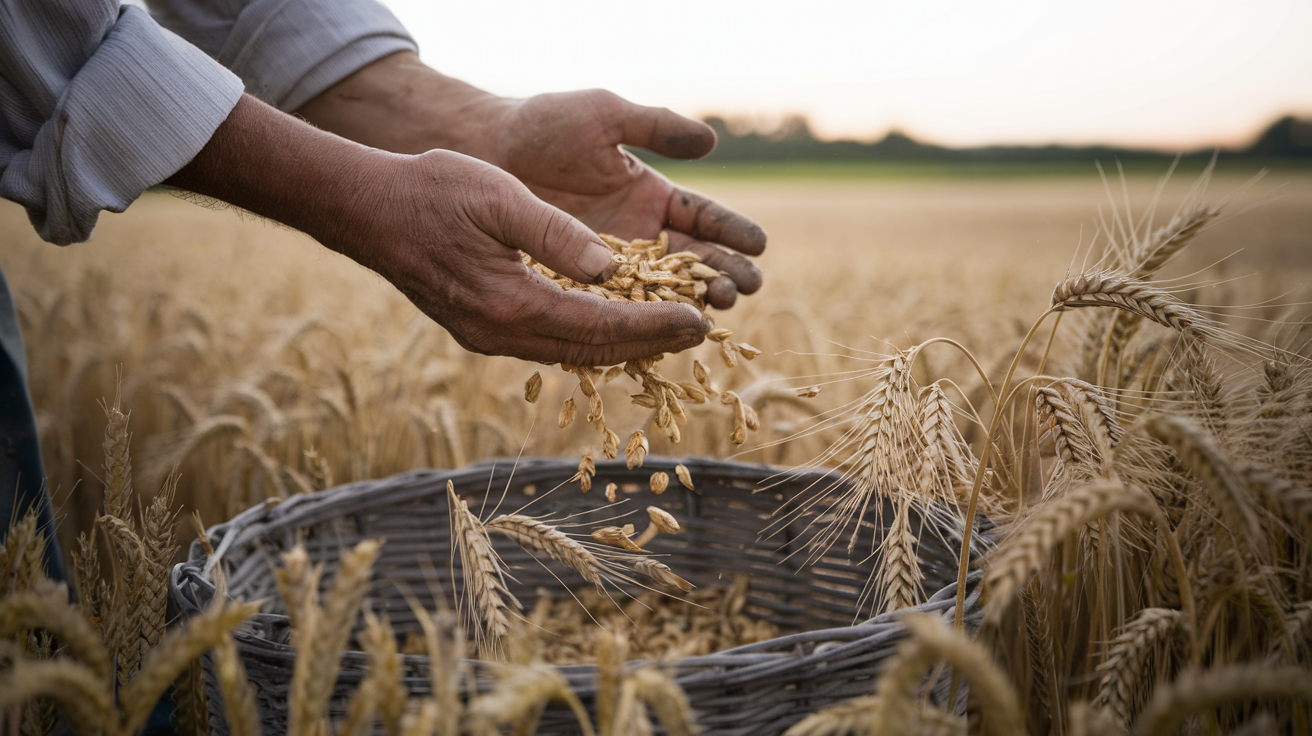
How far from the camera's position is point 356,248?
1.50 meters

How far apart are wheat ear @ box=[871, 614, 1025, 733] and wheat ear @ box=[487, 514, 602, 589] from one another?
615 millimetres

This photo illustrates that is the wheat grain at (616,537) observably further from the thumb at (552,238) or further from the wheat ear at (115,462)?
the wheat ear at (115,462)

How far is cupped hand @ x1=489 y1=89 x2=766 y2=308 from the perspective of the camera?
6.41 ft

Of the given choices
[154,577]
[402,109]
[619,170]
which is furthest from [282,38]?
[154,577]

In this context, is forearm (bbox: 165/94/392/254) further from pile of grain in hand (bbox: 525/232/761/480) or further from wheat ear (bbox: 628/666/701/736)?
wheat ear (bbox: 628/666/701/736)

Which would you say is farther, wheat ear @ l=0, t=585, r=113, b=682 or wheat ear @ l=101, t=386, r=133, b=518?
wheat ear @ l=101, t=386, r=133, b=518

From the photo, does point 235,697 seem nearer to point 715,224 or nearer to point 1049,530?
point 1049,530

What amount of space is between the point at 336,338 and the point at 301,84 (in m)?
0.85

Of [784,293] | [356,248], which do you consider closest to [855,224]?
[784,293]

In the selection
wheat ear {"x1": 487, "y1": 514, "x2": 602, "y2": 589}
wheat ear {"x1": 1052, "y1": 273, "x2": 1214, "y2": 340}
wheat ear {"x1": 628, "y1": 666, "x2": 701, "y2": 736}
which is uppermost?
wheat ear {"x1": 1052, "y1": 273, "x2": 1214, "y2": 340}

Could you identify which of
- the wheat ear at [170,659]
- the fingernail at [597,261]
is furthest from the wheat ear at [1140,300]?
the wheat ear at [170,659]

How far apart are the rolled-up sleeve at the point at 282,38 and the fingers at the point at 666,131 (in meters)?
0.79

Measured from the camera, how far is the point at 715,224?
79.9 inches

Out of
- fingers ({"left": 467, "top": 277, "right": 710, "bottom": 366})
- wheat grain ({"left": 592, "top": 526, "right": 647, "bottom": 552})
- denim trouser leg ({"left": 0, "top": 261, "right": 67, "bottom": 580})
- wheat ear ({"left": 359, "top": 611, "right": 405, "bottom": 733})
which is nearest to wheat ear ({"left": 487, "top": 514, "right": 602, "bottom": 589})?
wheat grain ({"left": 592, "top": 526, "right": 647, "bottom": 552})
